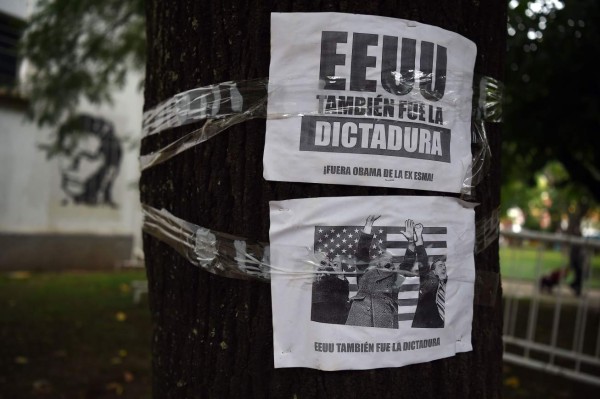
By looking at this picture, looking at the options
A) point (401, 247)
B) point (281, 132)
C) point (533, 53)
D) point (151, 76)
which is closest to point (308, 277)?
point (401, 247)

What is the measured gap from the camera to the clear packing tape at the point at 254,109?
1710 mm

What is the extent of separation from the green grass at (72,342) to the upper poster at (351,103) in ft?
14.2

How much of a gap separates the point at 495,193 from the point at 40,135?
45.1 ft

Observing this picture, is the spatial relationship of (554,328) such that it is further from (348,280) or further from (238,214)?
(238,214)

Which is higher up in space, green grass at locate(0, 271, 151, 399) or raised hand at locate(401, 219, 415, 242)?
raised hand at locate(401, 219, 415, 242)

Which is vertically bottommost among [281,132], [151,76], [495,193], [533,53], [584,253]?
[584,253]

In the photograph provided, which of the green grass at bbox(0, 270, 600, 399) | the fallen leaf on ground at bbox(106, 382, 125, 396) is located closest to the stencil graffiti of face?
the green grass at bbox(0, 270, 600, 399)

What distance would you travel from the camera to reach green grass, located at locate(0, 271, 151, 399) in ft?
18.3

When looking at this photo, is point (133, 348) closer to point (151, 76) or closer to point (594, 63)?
point (151, 76)

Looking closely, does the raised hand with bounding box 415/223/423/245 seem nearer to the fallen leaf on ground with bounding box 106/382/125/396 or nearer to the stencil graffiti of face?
the fallen leaf on ground with bounding box 106/382/125/396

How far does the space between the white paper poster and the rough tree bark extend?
4 centimetres

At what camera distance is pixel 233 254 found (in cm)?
177

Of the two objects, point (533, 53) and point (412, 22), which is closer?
point (412, 22)

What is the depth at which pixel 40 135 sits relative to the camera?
46.2ft
